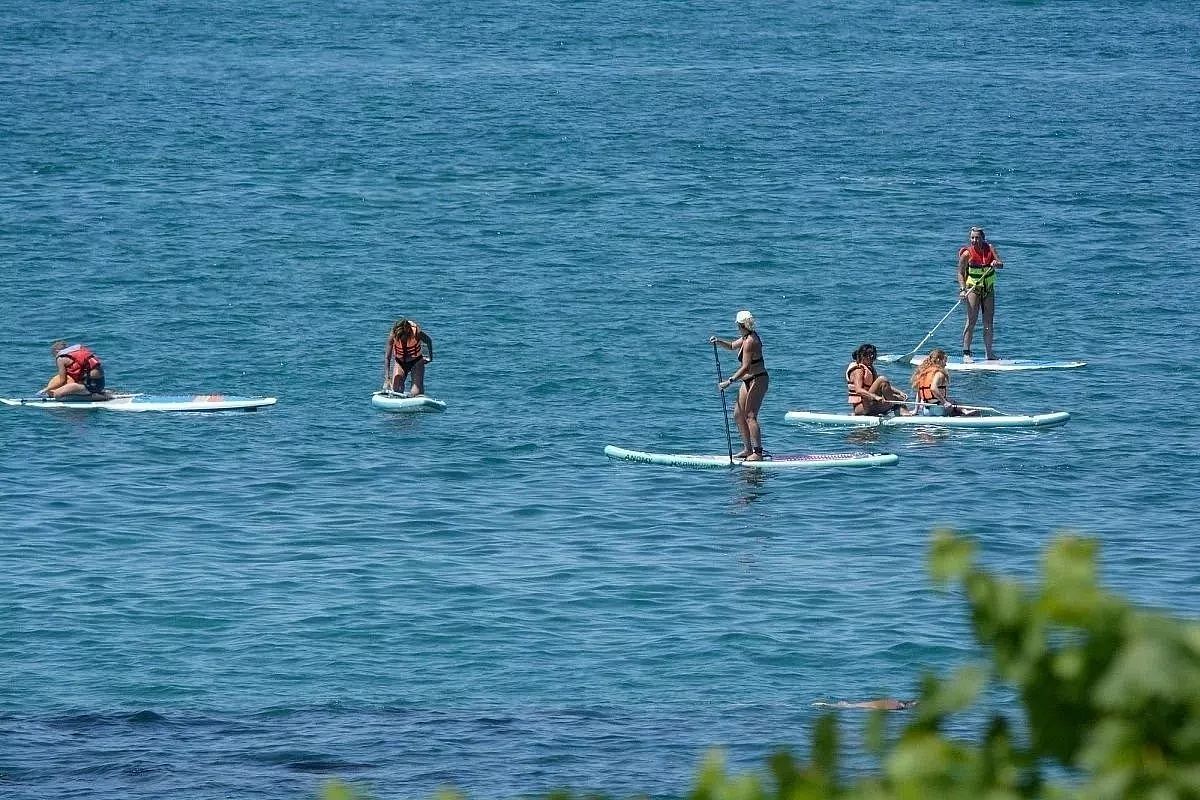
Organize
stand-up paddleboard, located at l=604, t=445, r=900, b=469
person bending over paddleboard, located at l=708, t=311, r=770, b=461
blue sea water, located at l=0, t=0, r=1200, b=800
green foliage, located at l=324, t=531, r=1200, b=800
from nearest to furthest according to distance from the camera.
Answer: green foliage, located at l=324, t=531, r=1200, b=800 < blue sea water, located at l=0, t=0, r=1200, b=800 < person bending over paddleboard, located at l=708, t=311, r=770, b=461 < stand-up paddleboard, located at l=604, t=445, r=900, b=469

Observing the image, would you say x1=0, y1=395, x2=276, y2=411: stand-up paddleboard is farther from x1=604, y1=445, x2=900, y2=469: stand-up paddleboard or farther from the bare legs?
the bare legs

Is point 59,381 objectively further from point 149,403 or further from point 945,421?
point 945,421

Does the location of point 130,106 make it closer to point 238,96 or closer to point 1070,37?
point 238,96

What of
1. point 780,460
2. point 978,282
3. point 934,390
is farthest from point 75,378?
point 978,282

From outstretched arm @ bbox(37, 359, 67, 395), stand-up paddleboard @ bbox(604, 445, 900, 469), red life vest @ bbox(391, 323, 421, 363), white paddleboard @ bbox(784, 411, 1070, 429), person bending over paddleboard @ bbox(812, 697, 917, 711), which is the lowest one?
person bending over paddleboard @ bbox(812, 697, 917, 711)

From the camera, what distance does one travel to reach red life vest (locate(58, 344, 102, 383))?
92.7 ft

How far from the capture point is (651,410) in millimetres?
29469

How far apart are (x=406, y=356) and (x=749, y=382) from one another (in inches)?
267

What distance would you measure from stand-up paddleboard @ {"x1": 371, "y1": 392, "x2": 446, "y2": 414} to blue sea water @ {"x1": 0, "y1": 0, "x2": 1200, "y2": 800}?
15.5 inches

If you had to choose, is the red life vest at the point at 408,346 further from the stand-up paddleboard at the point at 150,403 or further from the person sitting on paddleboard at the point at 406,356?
the stand-up paddleboard at the point at 150,403

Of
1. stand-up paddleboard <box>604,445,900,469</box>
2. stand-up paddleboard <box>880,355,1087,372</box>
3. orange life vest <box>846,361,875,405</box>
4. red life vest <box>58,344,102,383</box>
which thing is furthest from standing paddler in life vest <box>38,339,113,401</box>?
stand-up paddleboard <box>880,355,1087,372</box>

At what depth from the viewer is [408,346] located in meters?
28.5

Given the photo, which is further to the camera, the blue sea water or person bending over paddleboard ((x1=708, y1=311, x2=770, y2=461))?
person bending over paddleboard ((x1=708, y1=311, x2=770, y2=461))

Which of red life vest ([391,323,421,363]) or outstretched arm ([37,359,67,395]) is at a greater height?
red life vest ([391,323,421,363])
